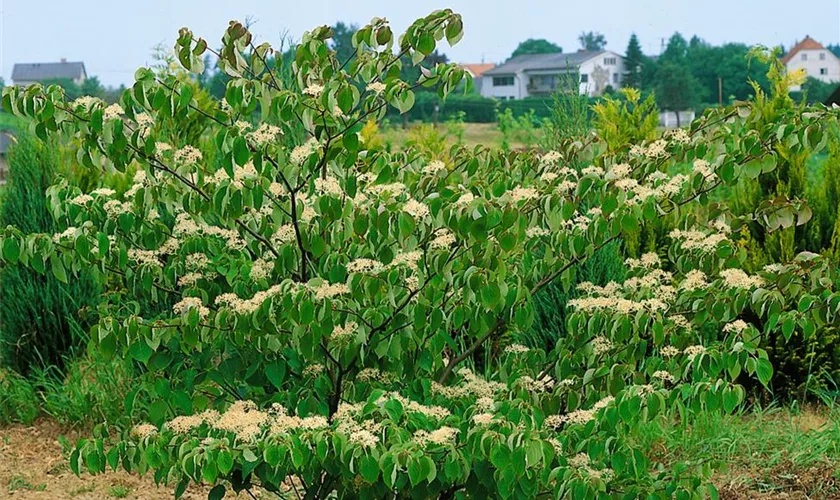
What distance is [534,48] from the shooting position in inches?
1785

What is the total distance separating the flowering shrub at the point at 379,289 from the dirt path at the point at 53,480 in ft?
4.35

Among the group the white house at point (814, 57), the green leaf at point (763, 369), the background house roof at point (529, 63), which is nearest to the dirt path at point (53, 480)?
the green leaf at point (763, 369)

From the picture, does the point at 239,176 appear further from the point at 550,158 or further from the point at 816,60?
the point at 816,60

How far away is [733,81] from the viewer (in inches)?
→ 1265

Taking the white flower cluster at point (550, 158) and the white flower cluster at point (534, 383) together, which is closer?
the white flower cluster at point (534, 383)

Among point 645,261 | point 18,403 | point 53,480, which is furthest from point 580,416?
point 18,403

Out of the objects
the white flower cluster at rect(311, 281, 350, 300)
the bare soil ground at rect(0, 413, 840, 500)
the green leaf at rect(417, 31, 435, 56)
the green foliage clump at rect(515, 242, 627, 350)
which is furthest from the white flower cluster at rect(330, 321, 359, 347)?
the green foliage clump at rect(515, 242, 627, 350)

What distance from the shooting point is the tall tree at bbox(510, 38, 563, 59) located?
4519 cm

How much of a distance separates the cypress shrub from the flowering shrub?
8.99ft

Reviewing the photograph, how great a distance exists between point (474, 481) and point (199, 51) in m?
1.55

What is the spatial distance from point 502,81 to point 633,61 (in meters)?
9.73

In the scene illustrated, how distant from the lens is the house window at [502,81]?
1730 inches

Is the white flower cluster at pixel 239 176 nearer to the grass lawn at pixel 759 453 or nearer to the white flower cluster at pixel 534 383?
the white flower cluster at pixel 534 383

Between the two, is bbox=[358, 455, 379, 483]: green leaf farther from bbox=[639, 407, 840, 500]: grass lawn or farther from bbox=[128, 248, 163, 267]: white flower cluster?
bbox=[639, 407, 840, 500]: grass lawn
